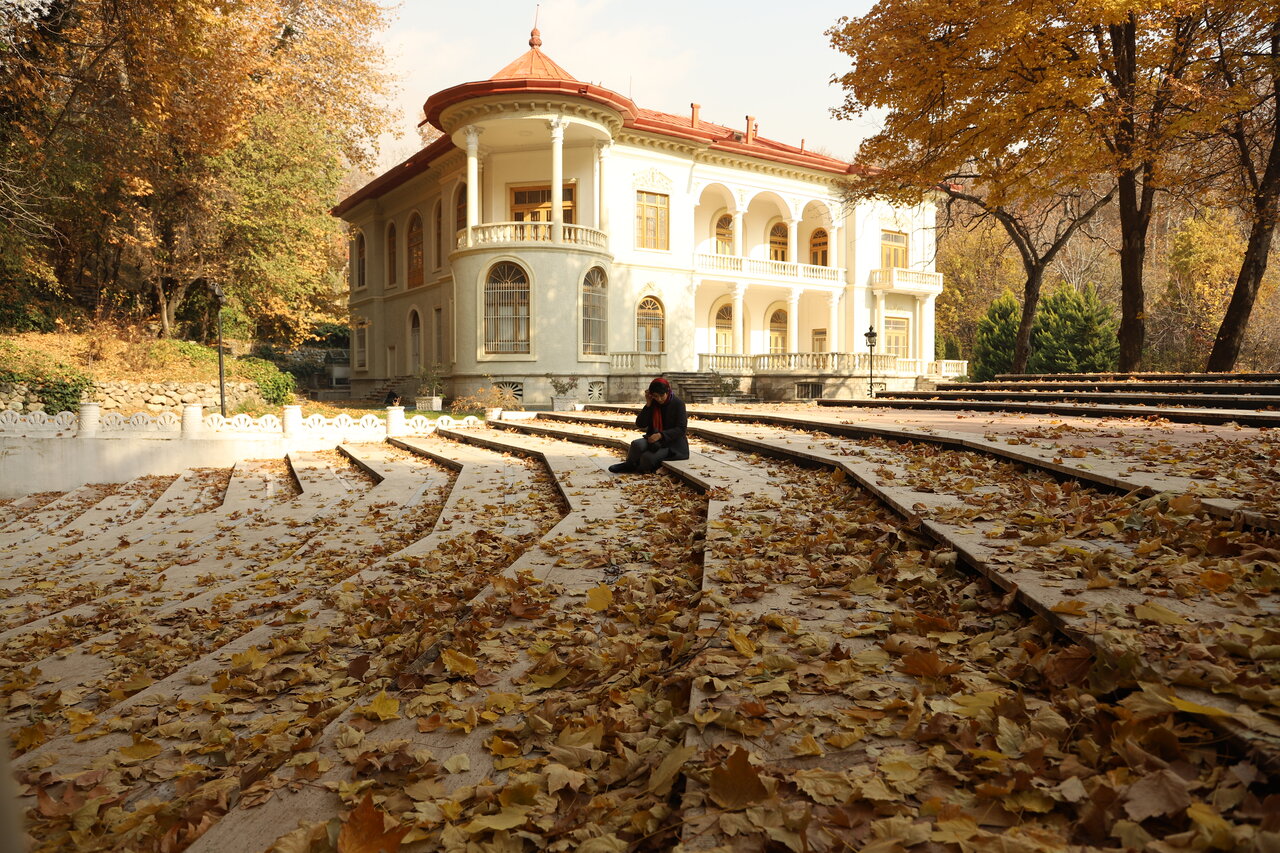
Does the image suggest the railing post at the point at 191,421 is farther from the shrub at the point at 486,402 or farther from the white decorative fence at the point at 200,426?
the shrub at the point at 486,402

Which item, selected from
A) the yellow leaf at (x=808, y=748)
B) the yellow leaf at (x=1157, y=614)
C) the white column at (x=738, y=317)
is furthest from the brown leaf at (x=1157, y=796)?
the white column at (x=738, y=317)

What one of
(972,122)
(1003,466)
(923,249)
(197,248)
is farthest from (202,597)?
(923,249)

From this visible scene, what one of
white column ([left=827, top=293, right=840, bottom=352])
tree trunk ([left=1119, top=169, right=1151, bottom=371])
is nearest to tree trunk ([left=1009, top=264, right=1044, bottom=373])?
tree trunk ([left=1119, top=169, right=1151, bottom=371])

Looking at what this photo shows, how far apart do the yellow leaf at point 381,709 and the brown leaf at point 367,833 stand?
28.0 inches

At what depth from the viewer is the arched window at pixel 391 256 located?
3206cm

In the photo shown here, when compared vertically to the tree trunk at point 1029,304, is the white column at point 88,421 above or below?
below

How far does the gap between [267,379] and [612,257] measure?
11779 mm

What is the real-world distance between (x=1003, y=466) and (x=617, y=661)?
4.69m

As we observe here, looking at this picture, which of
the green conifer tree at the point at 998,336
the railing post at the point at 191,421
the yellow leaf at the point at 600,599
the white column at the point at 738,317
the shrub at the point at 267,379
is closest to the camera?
the yellow leaf at the point at 600,599

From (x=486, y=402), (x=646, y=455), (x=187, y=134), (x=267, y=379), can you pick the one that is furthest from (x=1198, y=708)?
(x=267, y=379)

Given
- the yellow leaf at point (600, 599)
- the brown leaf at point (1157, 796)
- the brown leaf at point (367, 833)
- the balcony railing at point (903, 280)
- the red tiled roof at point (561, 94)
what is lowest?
the brown leaf at point (367, 833)

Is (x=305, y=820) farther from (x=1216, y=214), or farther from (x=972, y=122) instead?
(x=1216, y=214)

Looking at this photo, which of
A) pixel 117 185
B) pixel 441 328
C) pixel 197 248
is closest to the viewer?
pixel 117 185

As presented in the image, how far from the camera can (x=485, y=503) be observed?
7598mm
